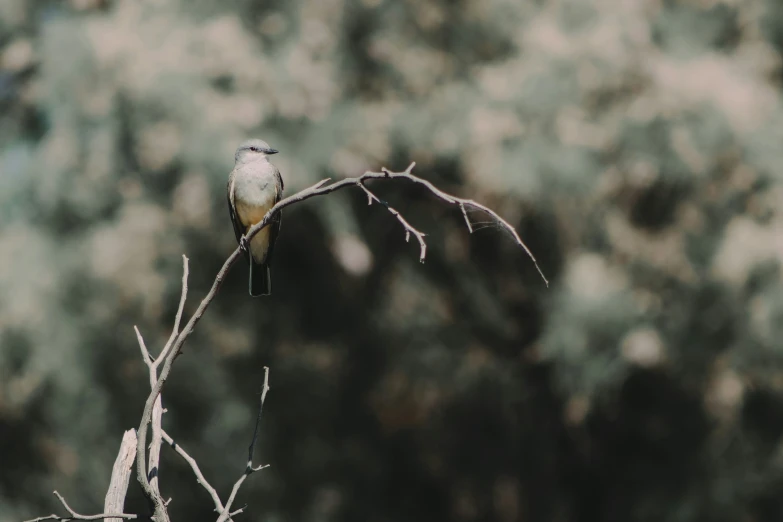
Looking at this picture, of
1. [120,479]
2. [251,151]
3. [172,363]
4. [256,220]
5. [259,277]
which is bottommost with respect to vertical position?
[120,479]

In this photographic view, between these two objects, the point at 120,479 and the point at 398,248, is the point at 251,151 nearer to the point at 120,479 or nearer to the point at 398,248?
the point at 120,479

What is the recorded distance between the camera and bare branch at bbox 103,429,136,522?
1635mm

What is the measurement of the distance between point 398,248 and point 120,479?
6131 millimetres

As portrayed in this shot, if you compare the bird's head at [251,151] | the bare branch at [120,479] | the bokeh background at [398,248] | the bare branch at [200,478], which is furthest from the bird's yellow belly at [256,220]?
the bokeh background at [398,248]

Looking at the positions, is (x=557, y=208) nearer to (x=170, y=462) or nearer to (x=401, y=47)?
(x=401, y=47)

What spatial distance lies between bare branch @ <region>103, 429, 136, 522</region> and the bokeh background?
4434 millimetres

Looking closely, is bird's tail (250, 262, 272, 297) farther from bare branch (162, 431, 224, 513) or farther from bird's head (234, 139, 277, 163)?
bare branch (162, 431, 224, 513)

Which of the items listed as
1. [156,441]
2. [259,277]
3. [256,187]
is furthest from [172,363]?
[256,187]

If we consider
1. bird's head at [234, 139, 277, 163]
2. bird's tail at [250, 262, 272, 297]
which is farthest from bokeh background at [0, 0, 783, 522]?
bird's tail at [250, 262, 272, 297]

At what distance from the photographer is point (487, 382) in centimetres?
812

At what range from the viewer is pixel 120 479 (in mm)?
1700

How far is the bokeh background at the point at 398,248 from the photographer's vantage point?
6531 mm

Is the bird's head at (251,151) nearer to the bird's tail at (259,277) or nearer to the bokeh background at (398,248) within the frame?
the bird's tail at (259,277)

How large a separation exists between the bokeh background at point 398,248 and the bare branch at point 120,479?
4.43m
